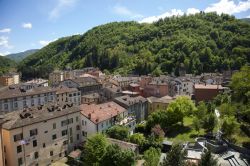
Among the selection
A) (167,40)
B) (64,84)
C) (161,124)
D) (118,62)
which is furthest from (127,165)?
(167,40)

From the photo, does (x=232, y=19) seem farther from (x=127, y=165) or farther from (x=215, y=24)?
(x=127, y=165)

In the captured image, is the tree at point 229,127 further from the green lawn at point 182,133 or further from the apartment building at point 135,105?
the apartment building at point 135,105

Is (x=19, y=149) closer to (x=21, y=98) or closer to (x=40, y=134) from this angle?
(x=40, y=134)

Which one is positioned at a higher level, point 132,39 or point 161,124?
point 132,39

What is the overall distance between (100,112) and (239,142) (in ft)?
80.6

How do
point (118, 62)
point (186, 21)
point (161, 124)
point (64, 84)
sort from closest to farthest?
point (161, 124)
point (64, 84)
point (118, 62)
point (186, 21)

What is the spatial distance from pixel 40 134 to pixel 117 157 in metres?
12.8

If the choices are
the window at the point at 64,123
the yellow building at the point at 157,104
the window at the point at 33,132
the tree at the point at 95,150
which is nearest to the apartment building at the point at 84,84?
the yellow building at the point at 157,104

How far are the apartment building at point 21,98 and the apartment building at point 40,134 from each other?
56.2ft

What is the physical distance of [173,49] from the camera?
148250 millimetres

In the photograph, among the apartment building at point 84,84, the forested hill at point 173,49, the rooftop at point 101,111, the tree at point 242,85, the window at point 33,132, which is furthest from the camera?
the forested hill at point 173,49

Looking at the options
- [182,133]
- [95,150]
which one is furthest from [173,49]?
[95,150]

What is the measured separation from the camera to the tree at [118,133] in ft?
141

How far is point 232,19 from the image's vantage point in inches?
7042
